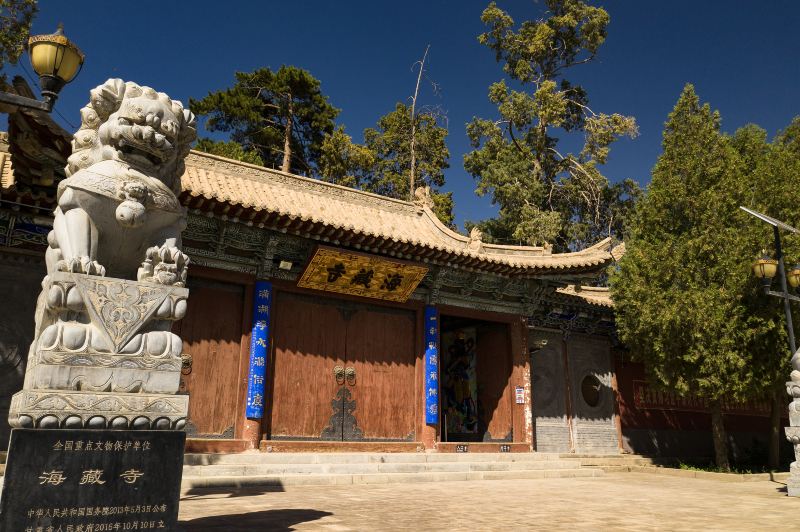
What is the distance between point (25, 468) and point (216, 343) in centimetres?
671

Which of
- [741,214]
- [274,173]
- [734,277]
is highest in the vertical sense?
[274,173]

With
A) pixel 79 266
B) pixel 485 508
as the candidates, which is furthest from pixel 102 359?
pixel 485 508

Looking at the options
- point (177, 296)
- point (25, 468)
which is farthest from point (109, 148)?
point (25, 468)

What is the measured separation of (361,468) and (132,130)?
669 centimetres

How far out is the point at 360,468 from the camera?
A: 8.71 m

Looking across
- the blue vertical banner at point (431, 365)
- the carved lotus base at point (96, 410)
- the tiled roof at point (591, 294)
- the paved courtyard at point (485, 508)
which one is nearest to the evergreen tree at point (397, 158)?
the tiled roof at point (591, 294)

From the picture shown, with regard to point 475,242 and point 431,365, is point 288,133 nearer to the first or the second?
point 475,242

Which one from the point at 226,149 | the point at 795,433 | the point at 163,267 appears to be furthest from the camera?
the point at 226,149

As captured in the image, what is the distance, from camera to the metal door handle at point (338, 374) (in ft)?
33.7

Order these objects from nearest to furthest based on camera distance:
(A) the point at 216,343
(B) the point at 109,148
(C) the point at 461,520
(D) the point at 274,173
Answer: (B) the point at 109,148, (C) the point at 461,520, (A) the point at 216,343, (D) the point at 274,173

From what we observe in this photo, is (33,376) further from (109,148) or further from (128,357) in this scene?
(109,148)

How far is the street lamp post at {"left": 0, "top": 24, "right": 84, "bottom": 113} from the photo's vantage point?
4406 mm

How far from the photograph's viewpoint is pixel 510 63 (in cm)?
2584

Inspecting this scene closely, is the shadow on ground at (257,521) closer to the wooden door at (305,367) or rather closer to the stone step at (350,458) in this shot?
the stone step at (350,458)
